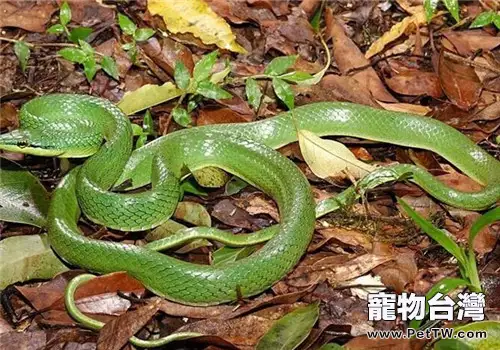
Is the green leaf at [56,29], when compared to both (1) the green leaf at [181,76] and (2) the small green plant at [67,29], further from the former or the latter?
(1) the green leaf at [181,76]

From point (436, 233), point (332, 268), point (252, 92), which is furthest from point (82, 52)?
point (436, 233)

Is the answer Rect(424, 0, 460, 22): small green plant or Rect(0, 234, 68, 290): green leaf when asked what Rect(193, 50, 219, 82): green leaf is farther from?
Rect(424, 0, 460, 22): small green plant

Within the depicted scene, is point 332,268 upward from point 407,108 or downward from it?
downward

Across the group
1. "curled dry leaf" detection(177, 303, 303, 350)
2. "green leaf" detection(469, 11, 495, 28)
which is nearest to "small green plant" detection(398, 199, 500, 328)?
"curled dry leaf" detection(177, 303, 303, 350)

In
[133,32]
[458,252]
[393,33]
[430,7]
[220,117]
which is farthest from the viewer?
[393,33]

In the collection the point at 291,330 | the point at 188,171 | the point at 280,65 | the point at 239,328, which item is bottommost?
the point at 239,328

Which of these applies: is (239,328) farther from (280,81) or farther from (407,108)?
(407,108)
